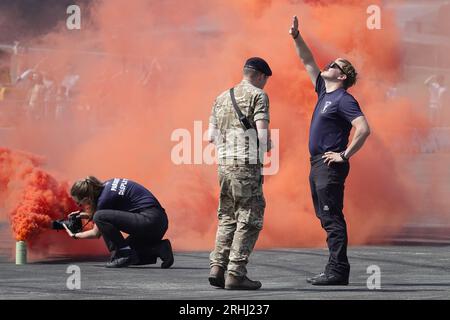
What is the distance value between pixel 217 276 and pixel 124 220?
181 centimetres

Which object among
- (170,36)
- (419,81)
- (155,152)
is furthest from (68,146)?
Result: (419,81)

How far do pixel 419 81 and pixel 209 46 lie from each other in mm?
23470

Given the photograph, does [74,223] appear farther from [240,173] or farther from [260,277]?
[240,173]

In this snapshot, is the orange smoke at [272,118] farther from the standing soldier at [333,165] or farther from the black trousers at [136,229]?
the standing soldier at [333,165]

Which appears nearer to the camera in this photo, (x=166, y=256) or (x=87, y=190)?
(x=87, y=190)

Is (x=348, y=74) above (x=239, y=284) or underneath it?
above

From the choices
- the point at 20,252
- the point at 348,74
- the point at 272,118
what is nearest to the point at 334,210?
the point at 348,74

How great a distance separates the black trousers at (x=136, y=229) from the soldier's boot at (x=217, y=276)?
1724mm

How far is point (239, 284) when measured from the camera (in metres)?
8.71

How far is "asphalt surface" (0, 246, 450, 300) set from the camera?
27.6 feet

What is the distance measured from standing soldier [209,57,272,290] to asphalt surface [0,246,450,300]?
0.21 m
